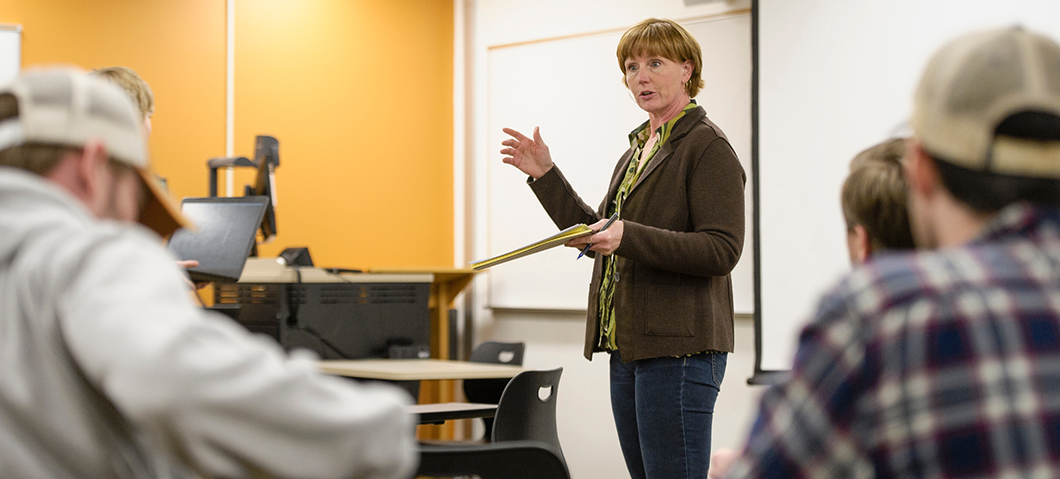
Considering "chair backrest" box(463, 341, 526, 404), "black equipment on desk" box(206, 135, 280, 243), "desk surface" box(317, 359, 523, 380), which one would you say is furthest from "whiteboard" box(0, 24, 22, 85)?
"chair backrest" box(463, 341, 526, 404)

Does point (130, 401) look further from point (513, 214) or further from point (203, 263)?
point (513, 214)

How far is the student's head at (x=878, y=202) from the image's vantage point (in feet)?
3.30

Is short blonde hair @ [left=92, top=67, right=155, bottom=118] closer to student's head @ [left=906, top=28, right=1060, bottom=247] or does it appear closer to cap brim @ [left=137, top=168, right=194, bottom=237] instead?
cap brim @ [left=137, top=168, right=194, bottom=237]

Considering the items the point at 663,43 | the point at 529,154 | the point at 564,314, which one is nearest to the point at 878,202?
the point at 663,43

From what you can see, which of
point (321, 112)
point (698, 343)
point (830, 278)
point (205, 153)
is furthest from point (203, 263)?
point (830, 278)

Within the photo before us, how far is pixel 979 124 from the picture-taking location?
2.48 feet

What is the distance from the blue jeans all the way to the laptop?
115cm

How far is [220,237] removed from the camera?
2.51 m

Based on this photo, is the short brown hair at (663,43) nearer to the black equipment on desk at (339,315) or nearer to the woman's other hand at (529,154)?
the woman's other hand at (529,154)

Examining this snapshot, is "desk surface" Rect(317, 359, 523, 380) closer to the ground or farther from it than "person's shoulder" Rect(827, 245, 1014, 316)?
closer to the ground

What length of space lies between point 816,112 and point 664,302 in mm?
1804

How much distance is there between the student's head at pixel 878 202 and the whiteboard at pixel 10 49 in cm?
356

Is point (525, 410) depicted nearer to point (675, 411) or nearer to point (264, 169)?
point (675, 411)

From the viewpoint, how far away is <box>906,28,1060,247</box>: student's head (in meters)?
0.75
